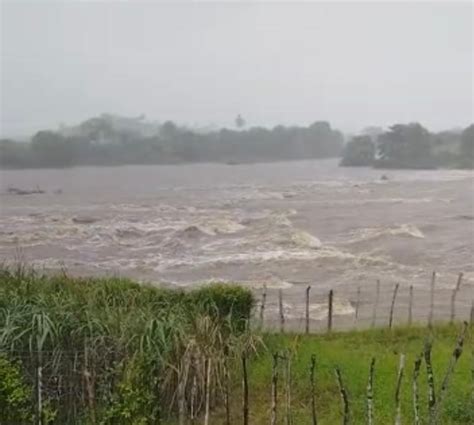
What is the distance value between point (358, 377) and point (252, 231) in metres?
22.2

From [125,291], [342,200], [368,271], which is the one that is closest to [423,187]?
[342,200]

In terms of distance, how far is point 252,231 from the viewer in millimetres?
28891

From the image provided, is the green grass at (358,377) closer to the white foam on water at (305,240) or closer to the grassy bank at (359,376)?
the grassy bank at (359,376)

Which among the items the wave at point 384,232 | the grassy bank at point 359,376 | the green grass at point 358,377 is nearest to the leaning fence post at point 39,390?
the green grass at point 358,377

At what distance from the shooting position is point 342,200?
42.2 meters

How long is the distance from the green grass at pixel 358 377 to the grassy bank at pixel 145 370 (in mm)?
12

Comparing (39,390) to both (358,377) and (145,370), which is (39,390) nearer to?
(145,370)

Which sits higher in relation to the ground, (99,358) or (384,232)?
(99,358)

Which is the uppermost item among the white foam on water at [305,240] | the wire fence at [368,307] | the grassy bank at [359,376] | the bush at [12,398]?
the bush at [12,398]

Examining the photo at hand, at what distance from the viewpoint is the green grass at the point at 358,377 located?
5864 mm

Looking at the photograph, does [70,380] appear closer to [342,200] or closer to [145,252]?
[145,252]

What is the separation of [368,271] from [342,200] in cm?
2270

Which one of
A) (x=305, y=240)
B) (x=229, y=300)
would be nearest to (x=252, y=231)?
(x=305, y=240)

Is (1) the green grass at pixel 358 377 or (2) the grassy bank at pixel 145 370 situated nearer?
(2) the grassy bank at pixel 145 370
